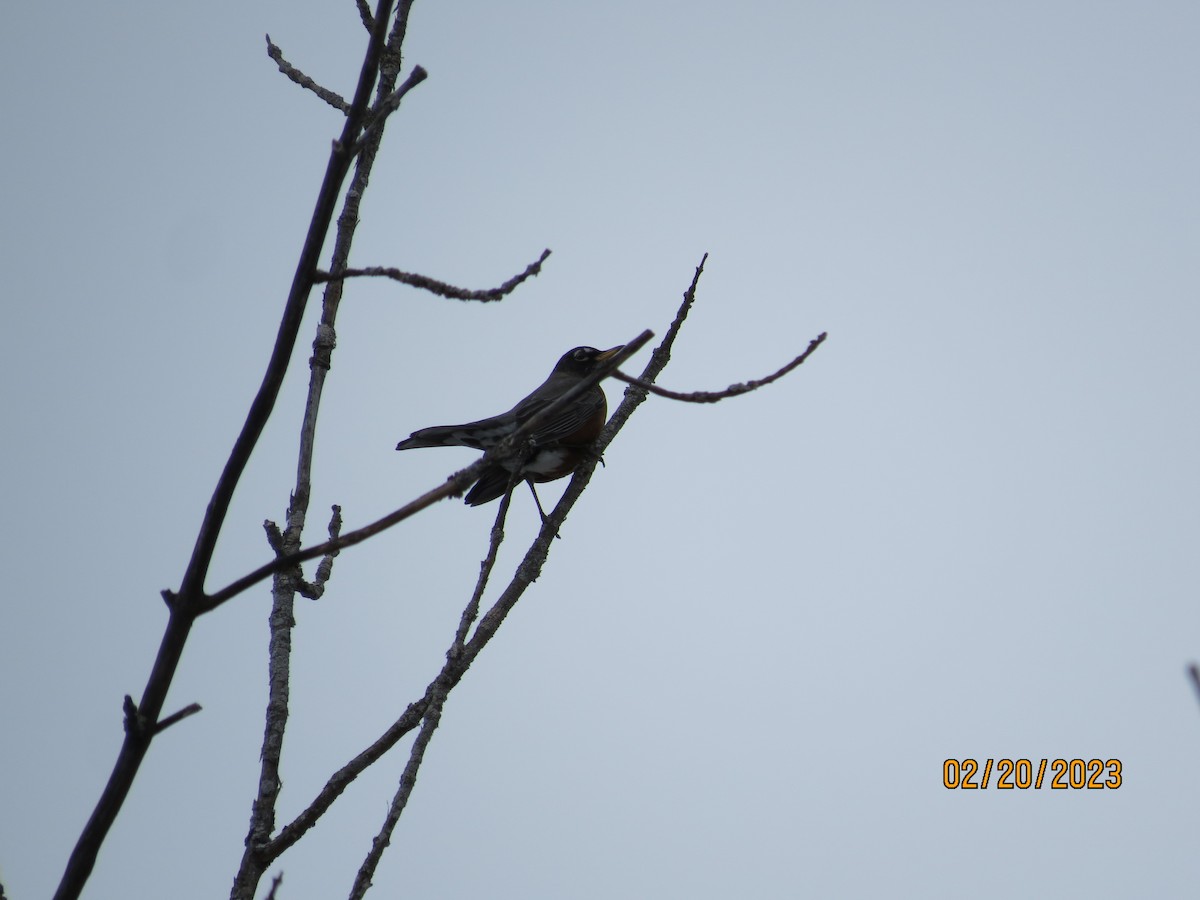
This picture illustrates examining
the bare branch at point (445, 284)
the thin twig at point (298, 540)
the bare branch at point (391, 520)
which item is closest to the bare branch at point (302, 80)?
the thin twig at point (298, 540)

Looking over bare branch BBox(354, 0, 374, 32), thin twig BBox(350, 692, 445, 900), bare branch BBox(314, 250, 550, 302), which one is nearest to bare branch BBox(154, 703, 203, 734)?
bare branch BBox(314, 250, 550, 302)

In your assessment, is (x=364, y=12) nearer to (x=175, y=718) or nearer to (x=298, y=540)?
(x=298, y=540)

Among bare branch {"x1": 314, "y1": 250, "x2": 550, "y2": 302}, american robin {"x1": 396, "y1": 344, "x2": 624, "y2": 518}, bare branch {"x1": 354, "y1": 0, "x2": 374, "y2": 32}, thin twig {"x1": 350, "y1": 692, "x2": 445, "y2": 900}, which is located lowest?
thin twig {"x1": 350, "y1": 692, "x2": 445, "y2": 900}

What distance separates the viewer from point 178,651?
1.17 metres

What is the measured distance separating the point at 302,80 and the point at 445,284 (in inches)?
75.1

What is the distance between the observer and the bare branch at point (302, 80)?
305 cm

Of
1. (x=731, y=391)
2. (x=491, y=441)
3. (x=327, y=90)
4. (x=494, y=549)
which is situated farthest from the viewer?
(x=491, y=441)

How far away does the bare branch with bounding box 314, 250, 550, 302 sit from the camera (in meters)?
1.37

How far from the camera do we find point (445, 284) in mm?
1575

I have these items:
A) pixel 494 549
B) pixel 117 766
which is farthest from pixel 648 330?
pixel 494 549

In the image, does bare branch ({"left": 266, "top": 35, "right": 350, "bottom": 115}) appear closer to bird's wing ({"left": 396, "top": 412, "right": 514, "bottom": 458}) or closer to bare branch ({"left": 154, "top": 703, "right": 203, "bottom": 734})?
bare branch ({"left": 154, "top": 703, "right": 203, "bottom": 734})

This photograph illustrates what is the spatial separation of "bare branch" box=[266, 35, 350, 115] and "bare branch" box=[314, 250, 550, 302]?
5.15 feet

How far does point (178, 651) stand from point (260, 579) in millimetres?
152

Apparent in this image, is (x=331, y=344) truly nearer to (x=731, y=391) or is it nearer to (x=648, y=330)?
(x=731, y=391)
